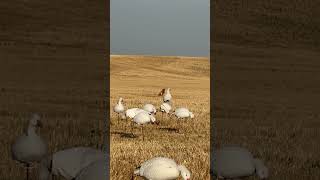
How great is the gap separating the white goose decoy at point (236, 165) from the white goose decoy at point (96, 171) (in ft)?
7.13

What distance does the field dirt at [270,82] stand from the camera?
1320 centimetres

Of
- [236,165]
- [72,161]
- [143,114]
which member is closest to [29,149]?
[72,161]

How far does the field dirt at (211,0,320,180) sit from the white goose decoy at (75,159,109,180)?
412 centimetres

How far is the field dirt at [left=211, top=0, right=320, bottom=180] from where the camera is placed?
13.2 meters

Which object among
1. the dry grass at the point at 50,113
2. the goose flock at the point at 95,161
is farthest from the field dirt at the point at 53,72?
the goose flock at the point at 95,161

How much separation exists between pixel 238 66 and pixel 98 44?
62.7ft

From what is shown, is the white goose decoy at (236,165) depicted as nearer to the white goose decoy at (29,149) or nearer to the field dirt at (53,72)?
the white goose decoy at (29,149)

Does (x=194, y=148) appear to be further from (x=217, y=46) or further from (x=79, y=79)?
(x=217, y=46)

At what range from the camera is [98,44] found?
76250 millimetres

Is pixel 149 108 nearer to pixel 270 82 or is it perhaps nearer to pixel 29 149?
pixel 29 149

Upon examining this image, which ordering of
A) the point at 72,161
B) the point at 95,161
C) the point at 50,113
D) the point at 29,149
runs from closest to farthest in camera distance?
the point at 95,161, the point at 72,161, the point at 29,149, the point at 50,113

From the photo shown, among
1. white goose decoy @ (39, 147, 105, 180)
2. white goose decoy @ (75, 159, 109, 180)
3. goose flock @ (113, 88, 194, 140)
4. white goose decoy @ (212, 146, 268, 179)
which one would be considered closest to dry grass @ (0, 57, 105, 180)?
goose flock @ (113, 88, 194, 140)

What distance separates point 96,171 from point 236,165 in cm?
244

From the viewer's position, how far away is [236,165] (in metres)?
8.19
